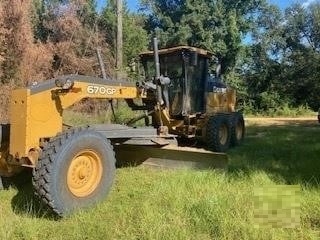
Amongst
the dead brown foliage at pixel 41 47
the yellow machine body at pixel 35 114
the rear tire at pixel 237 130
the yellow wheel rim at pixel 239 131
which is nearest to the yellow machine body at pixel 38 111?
the yellow machine body at pixel 35 114

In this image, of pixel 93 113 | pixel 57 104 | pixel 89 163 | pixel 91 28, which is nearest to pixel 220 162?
pixel 89 163

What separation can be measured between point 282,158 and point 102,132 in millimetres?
3497

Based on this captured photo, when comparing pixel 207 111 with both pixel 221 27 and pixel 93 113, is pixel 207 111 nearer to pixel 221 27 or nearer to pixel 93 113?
pixel 93 113

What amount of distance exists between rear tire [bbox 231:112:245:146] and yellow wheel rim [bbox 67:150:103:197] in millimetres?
5003

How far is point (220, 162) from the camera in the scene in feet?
22.4

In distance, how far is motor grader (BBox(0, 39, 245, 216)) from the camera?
5.23 meters

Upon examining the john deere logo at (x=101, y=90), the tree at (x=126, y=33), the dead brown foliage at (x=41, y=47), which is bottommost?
the john deere logo at (x=101, y=90)

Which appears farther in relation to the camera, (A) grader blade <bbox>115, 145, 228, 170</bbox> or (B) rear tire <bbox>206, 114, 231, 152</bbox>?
(B) rear tire <bbox>206, 114, 231, 152</bbox>

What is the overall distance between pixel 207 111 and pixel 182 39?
64.7 feet

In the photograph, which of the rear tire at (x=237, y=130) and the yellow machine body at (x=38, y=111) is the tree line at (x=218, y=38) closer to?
the rear tire at (x=237, y=130)

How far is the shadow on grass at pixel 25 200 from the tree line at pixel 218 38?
1098 cm

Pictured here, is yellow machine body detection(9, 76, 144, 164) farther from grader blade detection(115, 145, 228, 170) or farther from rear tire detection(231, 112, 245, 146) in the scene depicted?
rear tire detection(231, 112, 245, 146)

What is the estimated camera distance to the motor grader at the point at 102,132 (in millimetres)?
5227

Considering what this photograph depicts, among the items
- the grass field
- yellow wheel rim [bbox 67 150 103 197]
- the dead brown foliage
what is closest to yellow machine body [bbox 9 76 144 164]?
yellow wheel rim [bbox 67 150 103 197]
